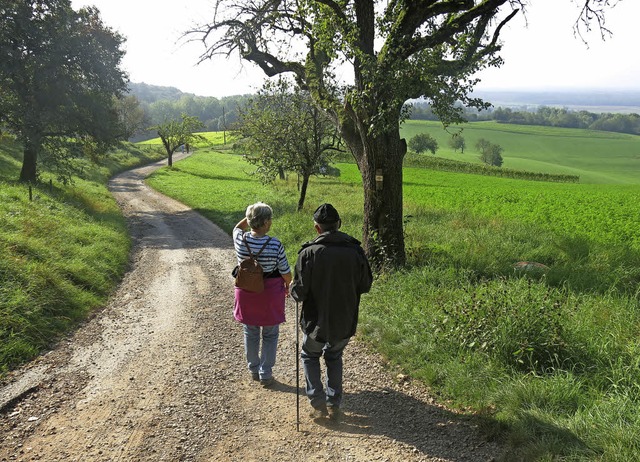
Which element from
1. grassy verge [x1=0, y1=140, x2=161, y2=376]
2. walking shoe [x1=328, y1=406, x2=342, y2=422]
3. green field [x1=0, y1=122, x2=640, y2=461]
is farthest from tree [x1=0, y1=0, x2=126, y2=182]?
walking shoe [x1=328, y1=406, x2=342, y2=422]

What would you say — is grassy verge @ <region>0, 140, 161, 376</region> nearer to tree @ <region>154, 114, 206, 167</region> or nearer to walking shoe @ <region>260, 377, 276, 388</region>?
walking shoe @ <region>260, 377, 276, 388</region>

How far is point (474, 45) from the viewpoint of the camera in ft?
28.3

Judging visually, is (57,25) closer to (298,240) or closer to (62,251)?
(62,251)

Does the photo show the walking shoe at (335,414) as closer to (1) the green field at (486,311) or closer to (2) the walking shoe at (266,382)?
(2) the walking shoe at (266,382)

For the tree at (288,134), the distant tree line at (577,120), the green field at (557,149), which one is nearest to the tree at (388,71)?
the tree at (288,134)

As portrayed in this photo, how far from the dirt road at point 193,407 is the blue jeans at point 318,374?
247mm

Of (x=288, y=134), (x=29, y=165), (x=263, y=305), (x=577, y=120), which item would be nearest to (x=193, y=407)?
(x=263, y=305)

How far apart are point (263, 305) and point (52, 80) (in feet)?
70.3

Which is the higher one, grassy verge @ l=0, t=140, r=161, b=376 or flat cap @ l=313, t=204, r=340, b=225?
flat cap @ l=313, t=204, r=340, b=225

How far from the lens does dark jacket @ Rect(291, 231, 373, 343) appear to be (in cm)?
411

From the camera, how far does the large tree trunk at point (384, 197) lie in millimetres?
8586

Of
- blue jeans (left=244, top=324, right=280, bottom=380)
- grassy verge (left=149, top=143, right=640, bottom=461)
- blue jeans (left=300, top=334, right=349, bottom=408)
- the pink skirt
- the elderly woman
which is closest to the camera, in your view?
grassy verge (left=149, top=143, right=640, bottom=461)

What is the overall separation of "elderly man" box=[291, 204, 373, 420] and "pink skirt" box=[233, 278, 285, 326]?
0.60 metres

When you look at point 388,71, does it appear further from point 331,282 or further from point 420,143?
point 420,143
